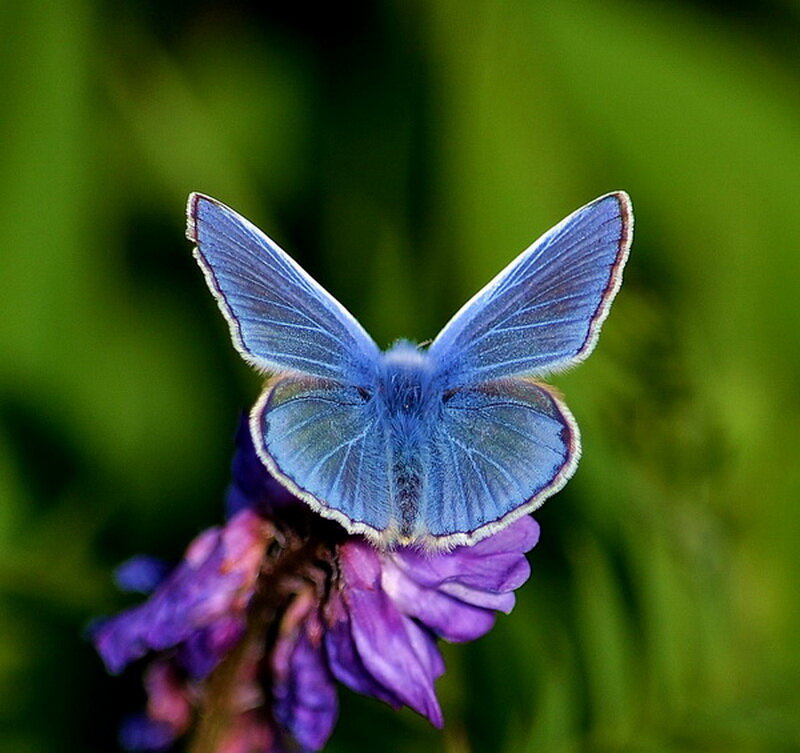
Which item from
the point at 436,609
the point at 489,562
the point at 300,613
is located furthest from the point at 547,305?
the point at 300,613

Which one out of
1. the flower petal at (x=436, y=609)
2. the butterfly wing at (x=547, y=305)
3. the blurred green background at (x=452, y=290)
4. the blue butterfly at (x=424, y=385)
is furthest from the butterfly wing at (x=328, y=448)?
the blurred green background at (x=452, y=290)

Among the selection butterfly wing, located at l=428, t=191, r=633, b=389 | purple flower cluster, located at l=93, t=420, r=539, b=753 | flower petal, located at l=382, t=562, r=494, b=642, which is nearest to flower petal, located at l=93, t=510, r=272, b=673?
purple flower cluster, located at l=93, t=420, r=539, b=753

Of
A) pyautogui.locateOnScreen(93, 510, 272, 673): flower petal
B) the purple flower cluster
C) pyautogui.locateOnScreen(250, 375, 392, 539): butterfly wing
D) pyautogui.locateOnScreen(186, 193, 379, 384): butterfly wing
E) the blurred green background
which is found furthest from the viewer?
the blurred green background

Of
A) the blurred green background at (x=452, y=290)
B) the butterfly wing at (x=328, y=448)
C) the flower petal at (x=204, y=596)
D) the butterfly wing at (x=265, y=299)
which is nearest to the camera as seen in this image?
the butterfly wing at (x=328, y=448)

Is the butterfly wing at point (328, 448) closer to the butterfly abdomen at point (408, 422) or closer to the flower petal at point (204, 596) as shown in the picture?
the butterfly abdomen at point (408, 422)

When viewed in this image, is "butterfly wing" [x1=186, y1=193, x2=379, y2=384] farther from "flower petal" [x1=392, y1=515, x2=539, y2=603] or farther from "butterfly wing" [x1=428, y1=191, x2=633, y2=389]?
"flower petal" [x1=392, y1=515, x2=539, y2=603]
